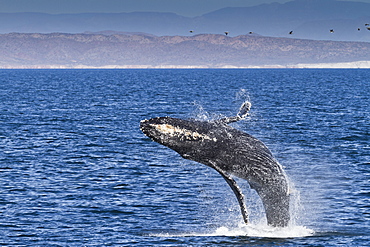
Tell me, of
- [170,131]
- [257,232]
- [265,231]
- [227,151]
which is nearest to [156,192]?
[257,232]

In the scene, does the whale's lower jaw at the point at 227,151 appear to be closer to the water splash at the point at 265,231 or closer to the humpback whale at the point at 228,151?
the humpback whale at the point at 228,151

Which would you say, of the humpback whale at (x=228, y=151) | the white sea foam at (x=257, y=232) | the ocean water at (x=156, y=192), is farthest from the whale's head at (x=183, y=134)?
the white sea foam at (x=257, y=232)

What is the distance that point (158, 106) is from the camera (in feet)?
273

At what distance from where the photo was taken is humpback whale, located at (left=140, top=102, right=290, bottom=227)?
685 inches

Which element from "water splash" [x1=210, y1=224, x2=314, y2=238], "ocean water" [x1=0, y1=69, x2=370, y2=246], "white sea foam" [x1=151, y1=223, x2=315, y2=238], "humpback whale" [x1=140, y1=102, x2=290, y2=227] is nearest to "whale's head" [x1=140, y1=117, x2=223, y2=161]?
"humpback whale" [x1=140, y1=102, x2=290, y2=227]

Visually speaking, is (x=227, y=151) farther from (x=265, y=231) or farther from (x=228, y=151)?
(x=265, y=231)

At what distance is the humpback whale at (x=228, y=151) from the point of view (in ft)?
57.1

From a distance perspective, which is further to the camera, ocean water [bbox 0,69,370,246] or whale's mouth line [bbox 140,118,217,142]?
ocean water [bbox 0,69,370,246]

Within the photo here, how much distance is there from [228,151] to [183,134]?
134 cm

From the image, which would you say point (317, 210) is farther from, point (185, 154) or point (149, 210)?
point (185, 154)

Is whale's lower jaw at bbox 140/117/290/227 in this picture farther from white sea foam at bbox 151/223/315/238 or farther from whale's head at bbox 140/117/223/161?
white sea foam at bbox 151/223/315/238

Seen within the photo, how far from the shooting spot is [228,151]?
17562 mm

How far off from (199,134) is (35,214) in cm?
1034

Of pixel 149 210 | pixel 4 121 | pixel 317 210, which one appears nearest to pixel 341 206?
pixel 317 210
